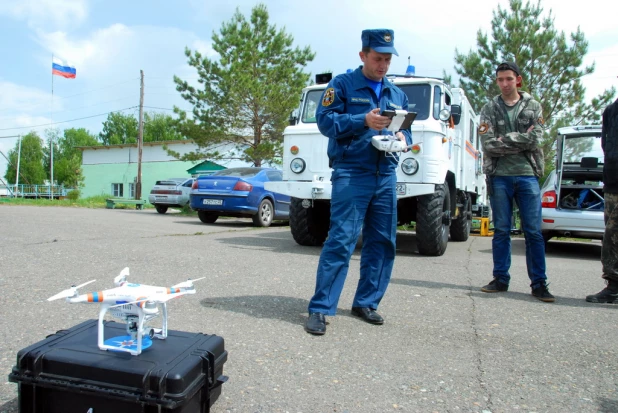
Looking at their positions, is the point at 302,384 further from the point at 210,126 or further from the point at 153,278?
the point at 210,126

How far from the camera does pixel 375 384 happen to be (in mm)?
2465

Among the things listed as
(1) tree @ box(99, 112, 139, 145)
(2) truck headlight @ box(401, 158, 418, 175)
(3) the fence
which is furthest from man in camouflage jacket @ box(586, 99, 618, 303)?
(1) tree @ box(99, 112, 139, 145)

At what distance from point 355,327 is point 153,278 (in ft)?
6.97

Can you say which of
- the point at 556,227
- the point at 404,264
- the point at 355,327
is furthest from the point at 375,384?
the point at 556,227

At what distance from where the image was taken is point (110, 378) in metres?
1.81

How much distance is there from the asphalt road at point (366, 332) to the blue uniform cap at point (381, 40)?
1.76 m

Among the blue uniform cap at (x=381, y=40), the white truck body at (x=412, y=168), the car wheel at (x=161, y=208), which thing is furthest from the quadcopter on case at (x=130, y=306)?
the car wheel at (x=161, y=208)

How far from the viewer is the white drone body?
3.27 meters

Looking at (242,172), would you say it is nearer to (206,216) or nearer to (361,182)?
(206,216)

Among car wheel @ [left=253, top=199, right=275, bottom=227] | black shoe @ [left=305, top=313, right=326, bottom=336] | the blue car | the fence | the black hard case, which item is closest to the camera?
the black hard case

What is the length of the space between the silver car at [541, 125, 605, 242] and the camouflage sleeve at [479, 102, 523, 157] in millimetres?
3503

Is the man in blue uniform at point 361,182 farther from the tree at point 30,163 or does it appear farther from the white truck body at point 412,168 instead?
the tree at point 30,163

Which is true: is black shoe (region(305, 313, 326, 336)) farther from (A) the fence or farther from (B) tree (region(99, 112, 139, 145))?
(B) tree (region(99, 112, 139, 145))

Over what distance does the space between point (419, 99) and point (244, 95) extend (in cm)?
1615
